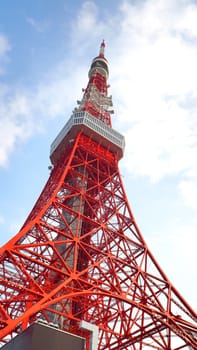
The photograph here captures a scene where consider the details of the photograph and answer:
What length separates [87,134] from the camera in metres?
21.2

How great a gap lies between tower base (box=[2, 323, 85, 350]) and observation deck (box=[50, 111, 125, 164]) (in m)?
14.5

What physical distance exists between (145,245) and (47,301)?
672 cm

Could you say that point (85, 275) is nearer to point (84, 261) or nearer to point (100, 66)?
point (84, 261)

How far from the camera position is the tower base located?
7.00m

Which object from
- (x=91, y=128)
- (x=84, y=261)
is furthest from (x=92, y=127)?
(x=84, y=261)

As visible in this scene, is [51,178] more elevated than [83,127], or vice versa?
[83,127]

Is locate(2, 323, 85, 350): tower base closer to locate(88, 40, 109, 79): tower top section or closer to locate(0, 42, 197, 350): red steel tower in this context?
locate(0, 42, 197, 350): red steel tower

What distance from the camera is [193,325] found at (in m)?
14.3

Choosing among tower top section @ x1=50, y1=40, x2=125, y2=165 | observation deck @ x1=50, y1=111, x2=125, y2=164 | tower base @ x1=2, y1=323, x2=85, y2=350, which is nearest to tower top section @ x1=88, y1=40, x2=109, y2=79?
tower top section @ x1=50, y1=40, x2=125, y2=165

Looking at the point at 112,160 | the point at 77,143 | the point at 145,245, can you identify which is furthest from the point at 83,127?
the point at 145,245

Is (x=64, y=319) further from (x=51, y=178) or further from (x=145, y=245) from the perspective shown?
(x=51, y=178)

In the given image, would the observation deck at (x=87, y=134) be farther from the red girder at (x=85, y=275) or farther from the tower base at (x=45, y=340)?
the tower base at (x=45, y=340)

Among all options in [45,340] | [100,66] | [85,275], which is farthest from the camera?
[100,66]

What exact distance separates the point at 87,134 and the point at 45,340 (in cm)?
1506
